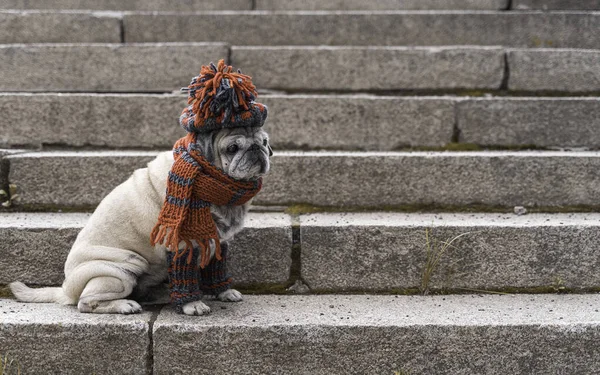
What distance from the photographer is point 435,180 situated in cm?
358

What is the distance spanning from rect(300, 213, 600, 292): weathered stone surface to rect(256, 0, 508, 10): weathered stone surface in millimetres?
3265

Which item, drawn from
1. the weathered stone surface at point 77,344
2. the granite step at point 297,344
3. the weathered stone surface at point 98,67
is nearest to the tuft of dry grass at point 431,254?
the granite step at point 297,344

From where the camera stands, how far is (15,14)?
5.03m

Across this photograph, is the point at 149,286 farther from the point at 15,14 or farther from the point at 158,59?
the point at 15,14

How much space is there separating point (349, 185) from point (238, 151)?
4.02ft

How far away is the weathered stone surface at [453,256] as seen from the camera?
3123 mm

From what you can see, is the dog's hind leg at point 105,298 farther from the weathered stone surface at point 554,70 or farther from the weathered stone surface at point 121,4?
the weathered stone surface at point 121,4

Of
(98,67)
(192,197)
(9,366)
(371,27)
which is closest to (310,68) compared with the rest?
(371,27)

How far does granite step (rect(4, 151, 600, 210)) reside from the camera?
11.6 ft

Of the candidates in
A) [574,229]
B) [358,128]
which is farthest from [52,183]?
[574,229]

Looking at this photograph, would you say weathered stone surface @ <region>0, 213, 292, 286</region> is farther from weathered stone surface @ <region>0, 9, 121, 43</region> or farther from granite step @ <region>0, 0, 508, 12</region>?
granite step @ <region>0, 0, 508, 12</region>

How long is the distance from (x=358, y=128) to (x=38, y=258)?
2.30 m

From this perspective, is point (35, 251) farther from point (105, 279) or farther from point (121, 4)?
point (121, 4)

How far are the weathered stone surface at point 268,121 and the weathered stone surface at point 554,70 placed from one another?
87cm
